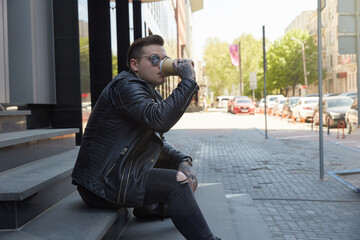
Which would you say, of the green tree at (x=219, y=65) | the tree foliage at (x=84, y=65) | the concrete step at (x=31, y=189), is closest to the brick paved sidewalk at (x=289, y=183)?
the concrete step at (x=31, y=189)

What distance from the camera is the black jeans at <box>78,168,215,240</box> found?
2635 mm

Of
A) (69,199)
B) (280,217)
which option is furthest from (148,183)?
(280,217)

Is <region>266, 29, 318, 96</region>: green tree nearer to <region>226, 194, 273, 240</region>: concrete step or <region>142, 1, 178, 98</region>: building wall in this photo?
<region>142, 1, 178, 98</region>: building wall

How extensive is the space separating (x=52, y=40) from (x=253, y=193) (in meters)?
3.87

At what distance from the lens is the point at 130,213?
11.7 ft

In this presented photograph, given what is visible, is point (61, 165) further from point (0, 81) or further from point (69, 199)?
point (0, 81)

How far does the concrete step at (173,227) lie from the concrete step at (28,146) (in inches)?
42.0

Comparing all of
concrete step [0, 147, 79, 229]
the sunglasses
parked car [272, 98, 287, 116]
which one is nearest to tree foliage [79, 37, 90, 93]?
concrete step [0, 147, 79, 229]

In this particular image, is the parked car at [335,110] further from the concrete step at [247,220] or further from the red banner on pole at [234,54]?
the red banner on pole at [234,54]

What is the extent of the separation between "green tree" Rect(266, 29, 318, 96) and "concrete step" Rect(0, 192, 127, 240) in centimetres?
6474

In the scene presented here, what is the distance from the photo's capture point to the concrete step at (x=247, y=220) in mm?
3555

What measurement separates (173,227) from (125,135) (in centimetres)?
92

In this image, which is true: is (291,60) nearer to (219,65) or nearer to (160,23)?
(219,65)

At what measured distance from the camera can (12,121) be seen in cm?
456
